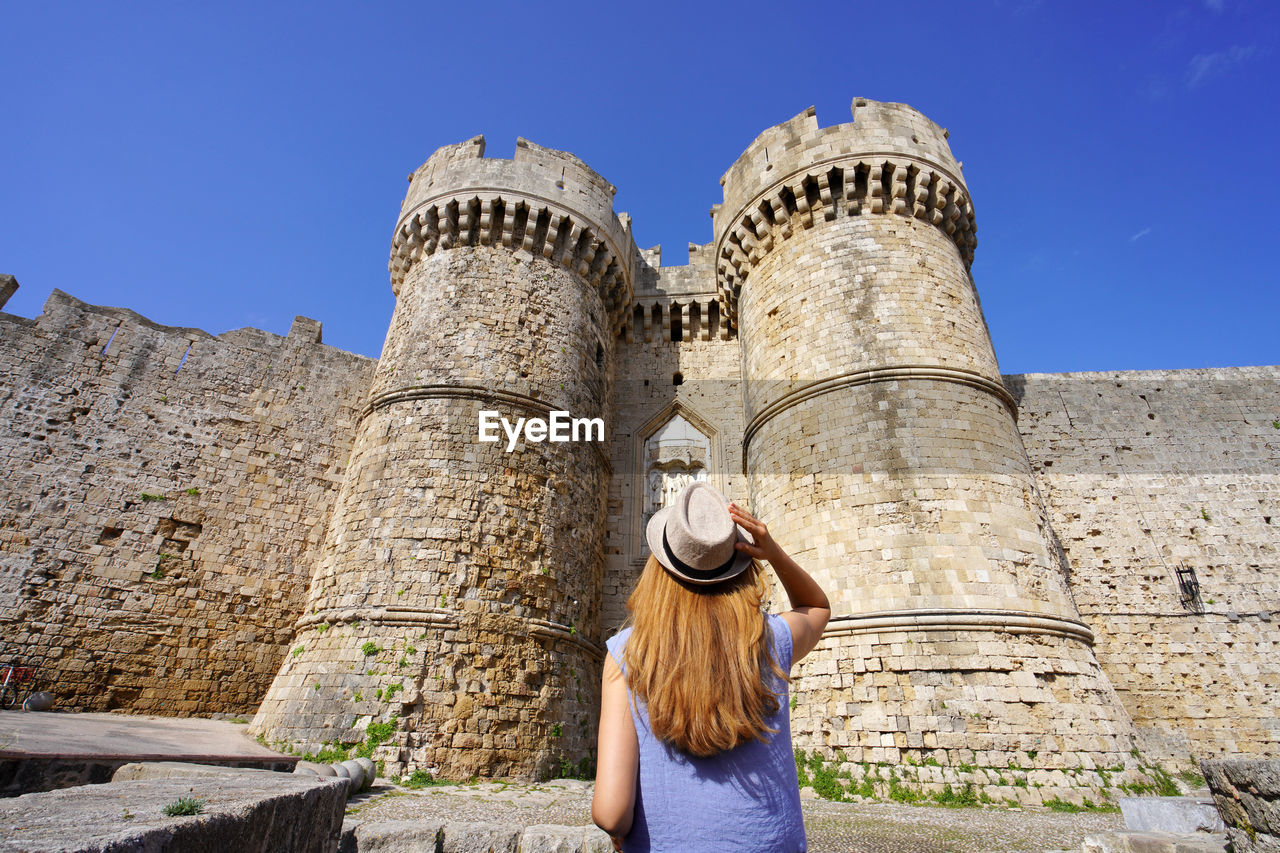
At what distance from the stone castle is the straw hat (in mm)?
5453

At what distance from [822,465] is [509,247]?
5852mm

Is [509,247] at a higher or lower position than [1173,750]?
higher

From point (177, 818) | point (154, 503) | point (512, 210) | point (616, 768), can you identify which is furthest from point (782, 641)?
point (154, 503)

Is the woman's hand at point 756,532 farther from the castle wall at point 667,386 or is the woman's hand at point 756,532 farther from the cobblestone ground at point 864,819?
the castle wall at point 667,386

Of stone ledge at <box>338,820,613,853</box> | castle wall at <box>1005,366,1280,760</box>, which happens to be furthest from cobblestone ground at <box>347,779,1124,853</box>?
castle wall at <box>1005,366,1280,760</box>

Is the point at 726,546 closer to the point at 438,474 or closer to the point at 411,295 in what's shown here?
the point at 438,474

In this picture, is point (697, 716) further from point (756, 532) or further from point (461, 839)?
point (461, 839)

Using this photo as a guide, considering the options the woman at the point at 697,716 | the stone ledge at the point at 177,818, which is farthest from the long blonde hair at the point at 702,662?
the stone ledge at the point at 177,818

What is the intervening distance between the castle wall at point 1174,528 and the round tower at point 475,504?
7.06 metres

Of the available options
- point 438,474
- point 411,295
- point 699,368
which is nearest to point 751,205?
point 699,368

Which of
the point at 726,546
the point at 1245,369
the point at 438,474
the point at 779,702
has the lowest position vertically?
the point at 779,702

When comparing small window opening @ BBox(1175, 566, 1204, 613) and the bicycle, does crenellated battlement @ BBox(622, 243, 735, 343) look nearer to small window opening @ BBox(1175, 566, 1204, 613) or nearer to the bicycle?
small window opening @ BBox(1175, 566, 1204, 613)

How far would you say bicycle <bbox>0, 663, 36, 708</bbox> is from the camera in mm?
6914

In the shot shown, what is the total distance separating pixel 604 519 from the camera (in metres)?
10.0
